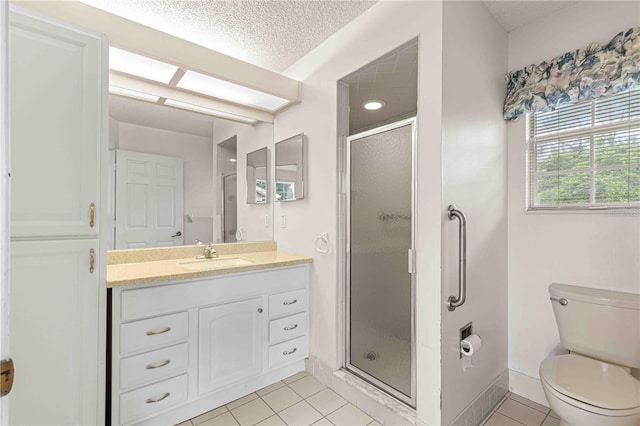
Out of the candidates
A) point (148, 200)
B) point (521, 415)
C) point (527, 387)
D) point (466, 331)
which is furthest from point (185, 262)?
point (527, 387)

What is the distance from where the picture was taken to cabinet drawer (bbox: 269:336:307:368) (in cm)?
213

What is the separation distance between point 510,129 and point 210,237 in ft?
8.16

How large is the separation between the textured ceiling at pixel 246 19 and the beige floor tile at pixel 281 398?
252cm

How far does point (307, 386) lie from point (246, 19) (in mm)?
2563

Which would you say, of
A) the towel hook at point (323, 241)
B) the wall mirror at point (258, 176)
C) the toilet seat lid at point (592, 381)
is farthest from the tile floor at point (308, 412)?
the wall mirror at point (258, 176)

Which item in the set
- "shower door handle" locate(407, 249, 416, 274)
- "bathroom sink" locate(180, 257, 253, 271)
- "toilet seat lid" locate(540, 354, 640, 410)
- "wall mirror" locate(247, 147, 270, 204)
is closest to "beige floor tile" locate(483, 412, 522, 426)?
"toilet seat lid" locate(540, 354, 640, 410)

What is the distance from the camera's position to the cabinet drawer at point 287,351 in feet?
7.00

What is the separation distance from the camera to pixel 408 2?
5.49 feet

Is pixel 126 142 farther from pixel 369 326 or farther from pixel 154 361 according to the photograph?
pixel 369 326

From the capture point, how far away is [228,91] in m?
2.27

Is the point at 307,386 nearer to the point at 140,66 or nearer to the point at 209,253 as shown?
the point at 209,253

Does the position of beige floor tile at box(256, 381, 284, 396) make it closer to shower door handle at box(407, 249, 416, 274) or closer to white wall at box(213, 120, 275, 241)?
white wall at box(213, 120, 275, 241)

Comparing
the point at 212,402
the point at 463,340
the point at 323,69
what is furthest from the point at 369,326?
the point at 323,69

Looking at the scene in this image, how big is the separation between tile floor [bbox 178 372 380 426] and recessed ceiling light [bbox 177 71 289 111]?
2238mm
